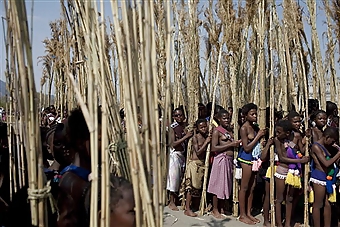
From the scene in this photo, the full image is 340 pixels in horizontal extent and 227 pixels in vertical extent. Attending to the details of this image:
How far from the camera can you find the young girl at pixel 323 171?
3.88 meters

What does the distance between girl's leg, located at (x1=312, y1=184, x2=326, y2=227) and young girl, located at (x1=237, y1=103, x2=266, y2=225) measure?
2.19 feet

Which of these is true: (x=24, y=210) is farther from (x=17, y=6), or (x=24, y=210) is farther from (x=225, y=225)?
(x=225, y=225)

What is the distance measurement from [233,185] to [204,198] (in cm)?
37

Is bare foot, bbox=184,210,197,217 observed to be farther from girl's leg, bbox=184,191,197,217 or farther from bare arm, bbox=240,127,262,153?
bare arm, bbox=240,127,262,153

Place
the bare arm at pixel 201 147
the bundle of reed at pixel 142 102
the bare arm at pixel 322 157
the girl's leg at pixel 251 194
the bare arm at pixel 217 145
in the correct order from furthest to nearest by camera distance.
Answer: the bare arm at pixel 201 147 < the bare arm at pixel 217 145 < the girl's leg at pixel 251 194 < the bare arm at pixel 322 157 < the bundle of reed at pixel 142 102

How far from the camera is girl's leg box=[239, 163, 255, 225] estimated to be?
4.49m

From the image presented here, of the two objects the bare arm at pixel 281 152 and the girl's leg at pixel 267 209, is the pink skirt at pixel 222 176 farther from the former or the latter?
the bare arm at pixel 281 152

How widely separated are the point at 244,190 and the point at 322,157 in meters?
0.98

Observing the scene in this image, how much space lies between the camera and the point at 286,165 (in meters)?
4.14

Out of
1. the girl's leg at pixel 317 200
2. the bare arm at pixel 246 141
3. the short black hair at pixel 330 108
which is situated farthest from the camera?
the short black hair at pixel 330 108

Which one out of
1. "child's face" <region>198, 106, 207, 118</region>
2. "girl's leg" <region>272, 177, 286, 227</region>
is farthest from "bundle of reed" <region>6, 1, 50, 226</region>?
"child's face" <region>198, 106, 207, 118</region>

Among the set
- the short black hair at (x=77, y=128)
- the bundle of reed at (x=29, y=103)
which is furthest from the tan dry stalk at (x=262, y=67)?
the bundle of reed at (x=29, y=103)

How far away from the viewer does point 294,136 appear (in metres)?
4.27

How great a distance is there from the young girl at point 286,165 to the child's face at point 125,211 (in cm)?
264
